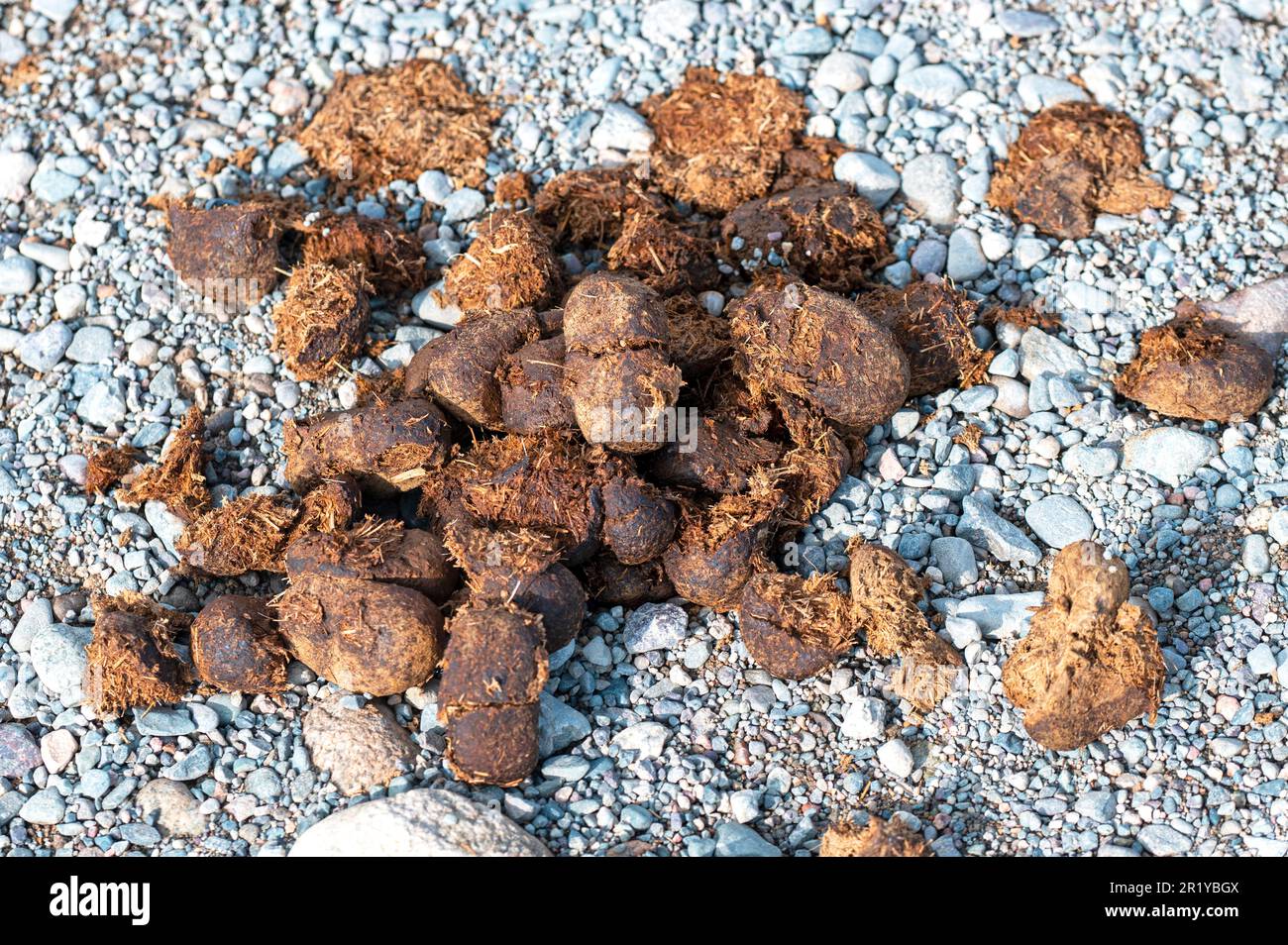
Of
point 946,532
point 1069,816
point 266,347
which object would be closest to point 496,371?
point 266,347

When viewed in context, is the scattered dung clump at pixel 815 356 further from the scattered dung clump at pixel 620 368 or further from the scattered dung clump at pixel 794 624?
the scattered dung clump at pixel 794 624

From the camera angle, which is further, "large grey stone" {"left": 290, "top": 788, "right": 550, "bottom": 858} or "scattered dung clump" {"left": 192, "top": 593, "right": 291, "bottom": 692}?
"scattered dung clump" {"left": 192, "top": 593, "right": 291, "bottom": 692}

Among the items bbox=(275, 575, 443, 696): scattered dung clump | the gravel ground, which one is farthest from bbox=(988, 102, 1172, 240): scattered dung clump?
bbox=(275, 575, 443, 696): scattered dung clump

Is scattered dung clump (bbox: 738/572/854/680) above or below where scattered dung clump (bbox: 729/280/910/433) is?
below

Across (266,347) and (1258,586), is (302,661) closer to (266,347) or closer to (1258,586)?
(266,347)

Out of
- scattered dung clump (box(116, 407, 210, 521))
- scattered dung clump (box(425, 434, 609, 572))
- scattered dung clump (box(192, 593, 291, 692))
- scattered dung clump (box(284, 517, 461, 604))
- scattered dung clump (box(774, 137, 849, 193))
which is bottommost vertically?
scattered dung clump (box(192, 593, 291, 692))

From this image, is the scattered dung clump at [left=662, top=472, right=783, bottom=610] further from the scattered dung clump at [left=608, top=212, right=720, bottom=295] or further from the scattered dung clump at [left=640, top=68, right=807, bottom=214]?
the scattered dung clump at [left=640, top=68, right=807, bottom=214]

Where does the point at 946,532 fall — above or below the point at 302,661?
above
